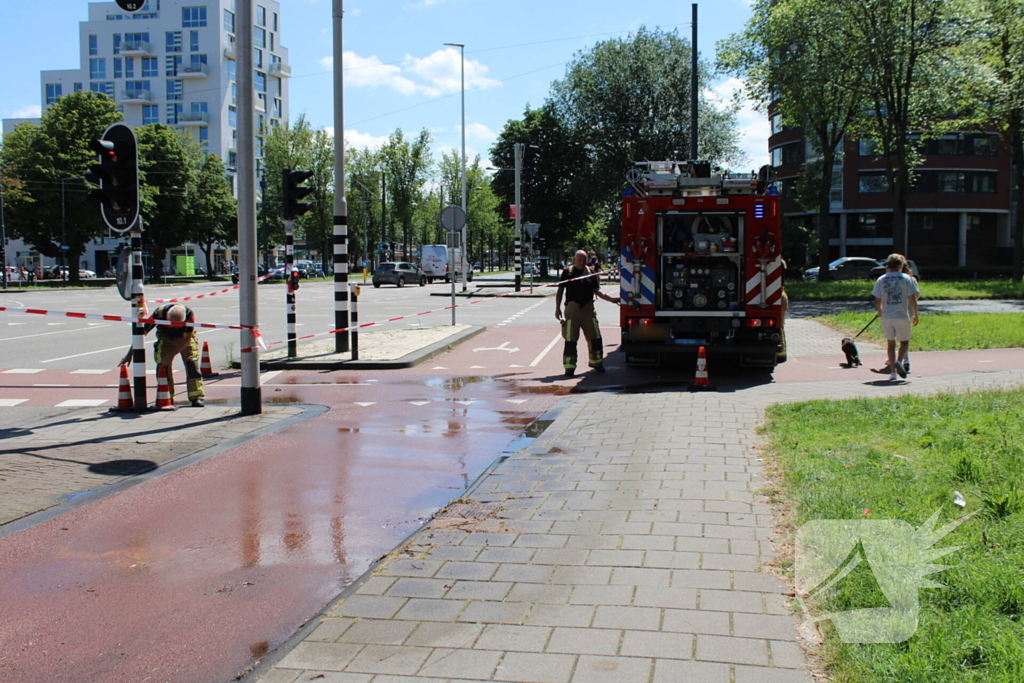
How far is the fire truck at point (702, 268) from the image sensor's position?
40.9 ft

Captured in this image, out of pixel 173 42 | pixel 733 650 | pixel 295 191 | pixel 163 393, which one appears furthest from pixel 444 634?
pixel 173 42

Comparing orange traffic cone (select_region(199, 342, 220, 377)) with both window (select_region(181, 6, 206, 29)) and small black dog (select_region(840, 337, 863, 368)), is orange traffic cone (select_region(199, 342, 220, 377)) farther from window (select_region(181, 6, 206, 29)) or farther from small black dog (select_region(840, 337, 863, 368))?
window (select_region(181, 6, 206, 29))

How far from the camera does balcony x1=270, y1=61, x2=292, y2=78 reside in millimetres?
99125

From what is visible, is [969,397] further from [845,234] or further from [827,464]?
[845,234]

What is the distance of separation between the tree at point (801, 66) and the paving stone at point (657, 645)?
31591 millimetres

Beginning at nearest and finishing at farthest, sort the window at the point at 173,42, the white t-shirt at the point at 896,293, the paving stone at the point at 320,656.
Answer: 1. the paving stone at the point at 320,656
2. the white t-shirt at the point at 896,293
3. the window at the point at 173,42

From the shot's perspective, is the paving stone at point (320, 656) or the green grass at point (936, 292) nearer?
the paving stone at point (320, 656)

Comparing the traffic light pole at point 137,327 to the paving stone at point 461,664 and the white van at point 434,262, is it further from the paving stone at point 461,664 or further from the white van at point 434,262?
the white van at point 434,262

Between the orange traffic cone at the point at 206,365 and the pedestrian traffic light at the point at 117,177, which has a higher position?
the pedestrian traffic light at the point at 117,177

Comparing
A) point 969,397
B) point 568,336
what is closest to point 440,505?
point 969,397

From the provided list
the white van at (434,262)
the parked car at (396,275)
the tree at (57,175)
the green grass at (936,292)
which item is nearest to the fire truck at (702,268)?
the green grass at (936,292)

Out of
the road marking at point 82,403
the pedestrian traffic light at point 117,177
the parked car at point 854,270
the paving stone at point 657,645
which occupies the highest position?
the pedestrian traffic light at point 117,177

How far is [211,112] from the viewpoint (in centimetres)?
9150

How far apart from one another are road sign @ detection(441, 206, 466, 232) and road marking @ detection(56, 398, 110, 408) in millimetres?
9902
